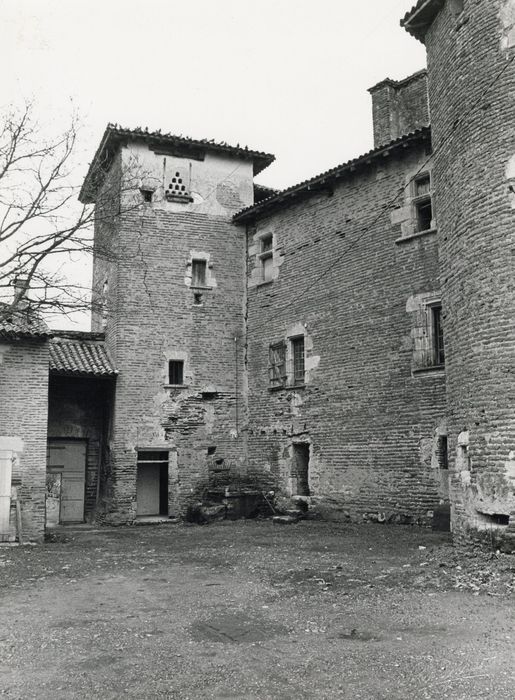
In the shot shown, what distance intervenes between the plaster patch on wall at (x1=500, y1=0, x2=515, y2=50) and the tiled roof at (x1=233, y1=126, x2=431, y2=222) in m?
3.77

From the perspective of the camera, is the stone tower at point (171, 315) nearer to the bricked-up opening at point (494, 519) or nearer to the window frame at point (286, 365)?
the window frame at point (286, 365)

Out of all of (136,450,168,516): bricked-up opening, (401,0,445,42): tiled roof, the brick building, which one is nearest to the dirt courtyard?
the brick building

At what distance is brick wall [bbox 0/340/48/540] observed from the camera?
46.9 ft

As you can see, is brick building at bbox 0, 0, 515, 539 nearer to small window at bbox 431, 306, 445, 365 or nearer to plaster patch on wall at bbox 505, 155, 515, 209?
small window at bbox 431, 306, 445, 365

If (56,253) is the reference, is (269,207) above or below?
above

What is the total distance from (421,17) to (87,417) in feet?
43.7

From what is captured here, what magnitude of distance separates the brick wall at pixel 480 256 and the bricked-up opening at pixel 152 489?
1061cm

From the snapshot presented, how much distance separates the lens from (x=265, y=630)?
6578mm

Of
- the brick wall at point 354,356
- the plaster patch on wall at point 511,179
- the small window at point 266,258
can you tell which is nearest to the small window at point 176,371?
the brick wall at point 354,356

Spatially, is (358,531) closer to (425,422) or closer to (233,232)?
(425,422)

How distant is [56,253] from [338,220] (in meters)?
7.61

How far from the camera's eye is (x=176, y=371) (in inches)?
747

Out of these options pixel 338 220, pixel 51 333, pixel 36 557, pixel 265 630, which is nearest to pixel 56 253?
pixel 51 333

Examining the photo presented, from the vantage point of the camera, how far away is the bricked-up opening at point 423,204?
49.6ft
